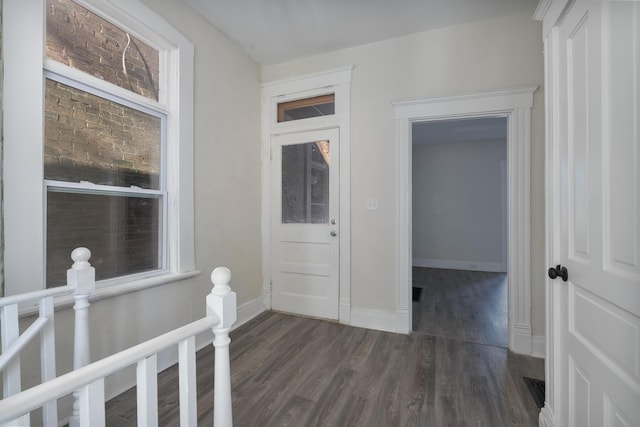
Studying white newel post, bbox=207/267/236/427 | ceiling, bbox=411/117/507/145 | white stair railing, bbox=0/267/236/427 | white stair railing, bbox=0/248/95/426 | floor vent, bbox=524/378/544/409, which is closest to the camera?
white stair railing, bbox=0/267/236/427

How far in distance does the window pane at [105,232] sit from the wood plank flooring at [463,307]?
249 centimetres

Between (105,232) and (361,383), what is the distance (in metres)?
1.94

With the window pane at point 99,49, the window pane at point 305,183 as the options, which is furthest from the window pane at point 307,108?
the window pane at point 99,49

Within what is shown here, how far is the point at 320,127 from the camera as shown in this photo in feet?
9.73

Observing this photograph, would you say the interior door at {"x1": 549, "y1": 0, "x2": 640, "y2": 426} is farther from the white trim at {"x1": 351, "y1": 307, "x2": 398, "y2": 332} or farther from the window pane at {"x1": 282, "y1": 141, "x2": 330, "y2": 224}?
the window pane at {"x1": 282, "y1": 141, "x2": 330, "y2": 224}

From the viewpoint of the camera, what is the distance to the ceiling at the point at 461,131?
4478 mm

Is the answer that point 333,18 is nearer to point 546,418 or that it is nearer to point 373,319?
point 373,319

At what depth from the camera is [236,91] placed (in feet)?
9.24

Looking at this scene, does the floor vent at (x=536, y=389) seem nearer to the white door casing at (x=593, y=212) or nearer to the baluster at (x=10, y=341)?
the white door casing at (x=593, y=212)

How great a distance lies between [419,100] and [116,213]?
2.59 meters

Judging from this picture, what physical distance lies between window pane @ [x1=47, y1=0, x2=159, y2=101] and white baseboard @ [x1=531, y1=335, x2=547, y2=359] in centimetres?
355

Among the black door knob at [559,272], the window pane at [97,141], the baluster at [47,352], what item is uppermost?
the window pane at [97,141]

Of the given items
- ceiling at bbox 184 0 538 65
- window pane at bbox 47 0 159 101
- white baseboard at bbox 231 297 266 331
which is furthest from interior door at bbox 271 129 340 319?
window pane at bbox 47 0 159 101

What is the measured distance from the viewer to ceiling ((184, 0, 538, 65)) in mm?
2236
